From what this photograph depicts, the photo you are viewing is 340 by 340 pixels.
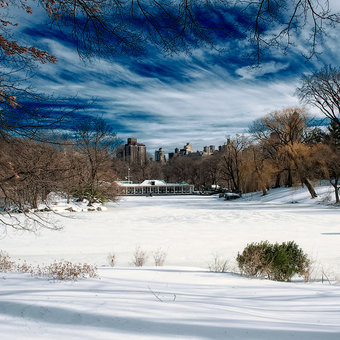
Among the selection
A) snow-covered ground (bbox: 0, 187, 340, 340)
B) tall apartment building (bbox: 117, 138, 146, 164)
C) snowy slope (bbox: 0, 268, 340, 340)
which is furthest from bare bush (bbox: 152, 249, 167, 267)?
tall apartment building (bbox: 117, 138, 146, 164)

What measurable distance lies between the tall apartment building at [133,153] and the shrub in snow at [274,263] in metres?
97.9

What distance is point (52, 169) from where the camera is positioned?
226 inches

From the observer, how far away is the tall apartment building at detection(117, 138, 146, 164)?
10756 centimetres

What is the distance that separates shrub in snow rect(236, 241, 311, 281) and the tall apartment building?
321 ft

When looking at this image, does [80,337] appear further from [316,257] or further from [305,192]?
[305,192]

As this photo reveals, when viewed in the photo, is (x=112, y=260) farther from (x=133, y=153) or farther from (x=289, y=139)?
Answer: (x=133, y=153)

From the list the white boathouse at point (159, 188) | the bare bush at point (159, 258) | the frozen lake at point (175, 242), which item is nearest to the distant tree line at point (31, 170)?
the frozen lake at point (175, 242)

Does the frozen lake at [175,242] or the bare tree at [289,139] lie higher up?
the bare tree at [289,139]

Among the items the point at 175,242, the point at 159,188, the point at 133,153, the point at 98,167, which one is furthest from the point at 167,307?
the point at 133,153

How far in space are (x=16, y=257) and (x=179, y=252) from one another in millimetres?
4969

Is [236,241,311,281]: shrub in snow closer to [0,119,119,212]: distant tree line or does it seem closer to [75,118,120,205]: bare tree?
[0,119,119,212]: distant tree line

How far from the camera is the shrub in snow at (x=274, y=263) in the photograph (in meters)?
6.27

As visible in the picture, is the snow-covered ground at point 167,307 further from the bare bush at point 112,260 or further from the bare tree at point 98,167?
the bare tree at point 98,167

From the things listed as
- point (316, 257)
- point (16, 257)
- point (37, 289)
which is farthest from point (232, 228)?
point (37, 289)
